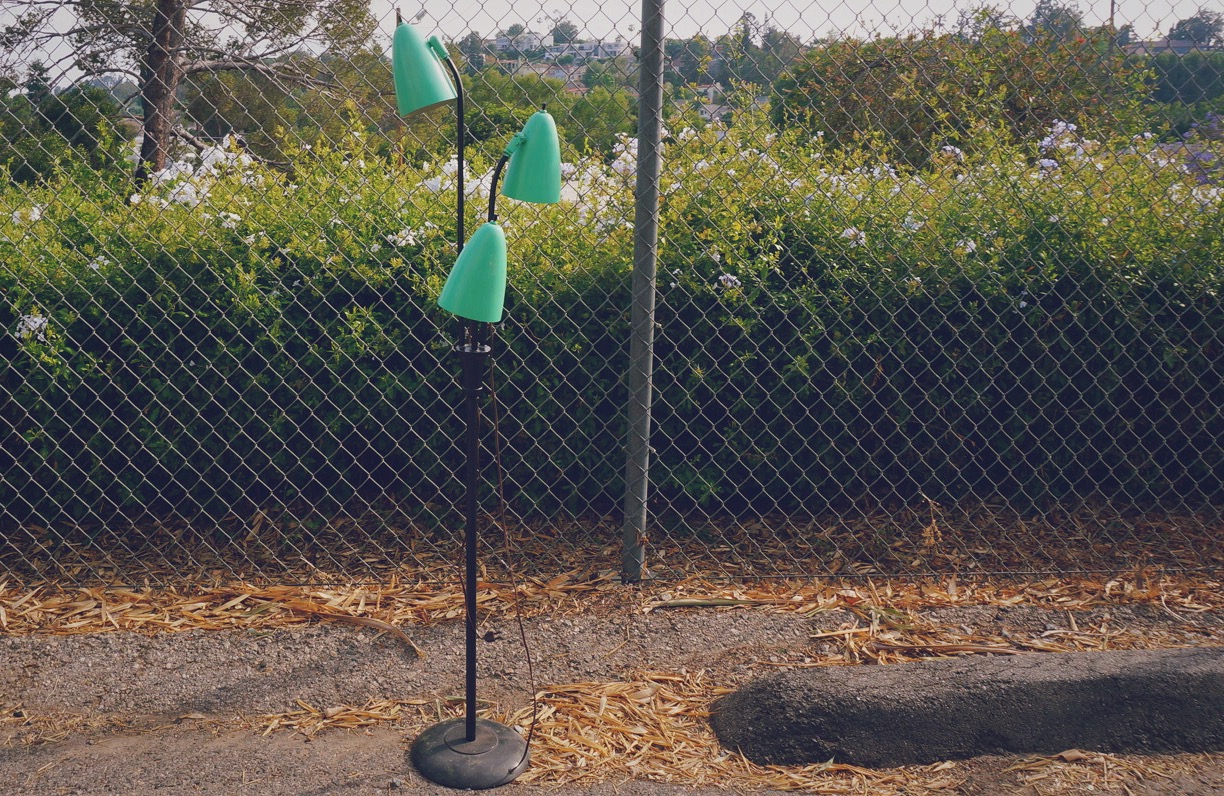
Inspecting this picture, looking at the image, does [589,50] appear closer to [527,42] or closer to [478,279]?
[527,42]

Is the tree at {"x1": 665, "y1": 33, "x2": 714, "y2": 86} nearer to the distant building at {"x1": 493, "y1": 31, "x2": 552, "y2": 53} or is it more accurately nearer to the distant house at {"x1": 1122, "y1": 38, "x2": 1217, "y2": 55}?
the distant building at {"x1": 493, "y1": 31, "x2": 552, "y2": 53}

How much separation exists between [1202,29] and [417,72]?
8.05 feet

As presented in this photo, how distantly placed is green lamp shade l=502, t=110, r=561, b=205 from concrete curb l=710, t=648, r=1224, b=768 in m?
1.31

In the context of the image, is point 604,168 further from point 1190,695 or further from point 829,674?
point 1190,695

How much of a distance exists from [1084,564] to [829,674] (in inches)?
46.4

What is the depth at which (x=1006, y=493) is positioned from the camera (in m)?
3.47

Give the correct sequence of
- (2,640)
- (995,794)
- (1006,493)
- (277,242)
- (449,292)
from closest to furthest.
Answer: (449,292) < (995,794) < (2,640) < (277,242) < (1006,493)

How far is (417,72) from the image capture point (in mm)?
1893

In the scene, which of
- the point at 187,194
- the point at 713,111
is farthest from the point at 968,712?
the point at 187,194

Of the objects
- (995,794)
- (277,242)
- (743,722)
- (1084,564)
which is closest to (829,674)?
(743,722)

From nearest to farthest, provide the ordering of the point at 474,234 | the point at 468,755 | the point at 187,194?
the point at 474,234 → the point at 468,755 → the point at 187,194

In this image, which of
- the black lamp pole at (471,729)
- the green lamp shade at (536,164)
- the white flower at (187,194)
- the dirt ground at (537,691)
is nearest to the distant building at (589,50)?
the black lamp pole at (471,729)

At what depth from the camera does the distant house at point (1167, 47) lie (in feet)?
9.86

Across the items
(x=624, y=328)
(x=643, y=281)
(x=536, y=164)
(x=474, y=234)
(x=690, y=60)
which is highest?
(x=690, y=60)
